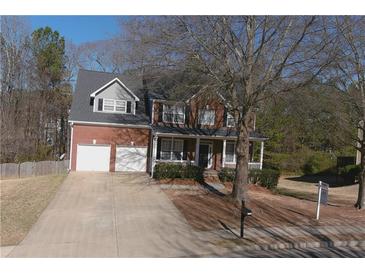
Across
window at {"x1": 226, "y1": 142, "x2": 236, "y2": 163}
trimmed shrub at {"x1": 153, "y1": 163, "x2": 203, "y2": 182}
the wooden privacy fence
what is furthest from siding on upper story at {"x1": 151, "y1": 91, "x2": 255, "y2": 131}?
the wooden privacy fence

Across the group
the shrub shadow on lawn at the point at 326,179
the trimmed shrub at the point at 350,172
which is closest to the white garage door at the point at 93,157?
the shrub shadow on lawn at the point at 326,179

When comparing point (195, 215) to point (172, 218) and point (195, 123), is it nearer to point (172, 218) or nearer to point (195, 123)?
point (172, 218)

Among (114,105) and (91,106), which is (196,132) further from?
(91,106)

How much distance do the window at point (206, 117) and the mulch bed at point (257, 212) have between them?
25.6 feet

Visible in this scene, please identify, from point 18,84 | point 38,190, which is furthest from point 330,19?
point 18,84

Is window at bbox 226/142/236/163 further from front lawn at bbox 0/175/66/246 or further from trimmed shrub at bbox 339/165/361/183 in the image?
trimmed shrub at bbox 339/165/361/183

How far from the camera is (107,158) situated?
24766mm

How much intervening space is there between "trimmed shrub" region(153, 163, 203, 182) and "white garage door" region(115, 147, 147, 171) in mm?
3921

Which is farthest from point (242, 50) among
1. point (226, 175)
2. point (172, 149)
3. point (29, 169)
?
point (29, 169)

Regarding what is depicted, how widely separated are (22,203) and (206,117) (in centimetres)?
1426

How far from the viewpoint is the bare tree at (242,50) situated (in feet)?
43.7

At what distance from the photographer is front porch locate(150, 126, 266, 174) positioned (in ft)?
81.8

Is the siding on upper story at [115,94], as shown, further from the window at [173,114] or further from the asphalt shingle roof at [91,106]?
the window at [173,114]

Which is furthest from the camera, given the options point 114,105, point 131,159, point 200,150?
point 200,150
